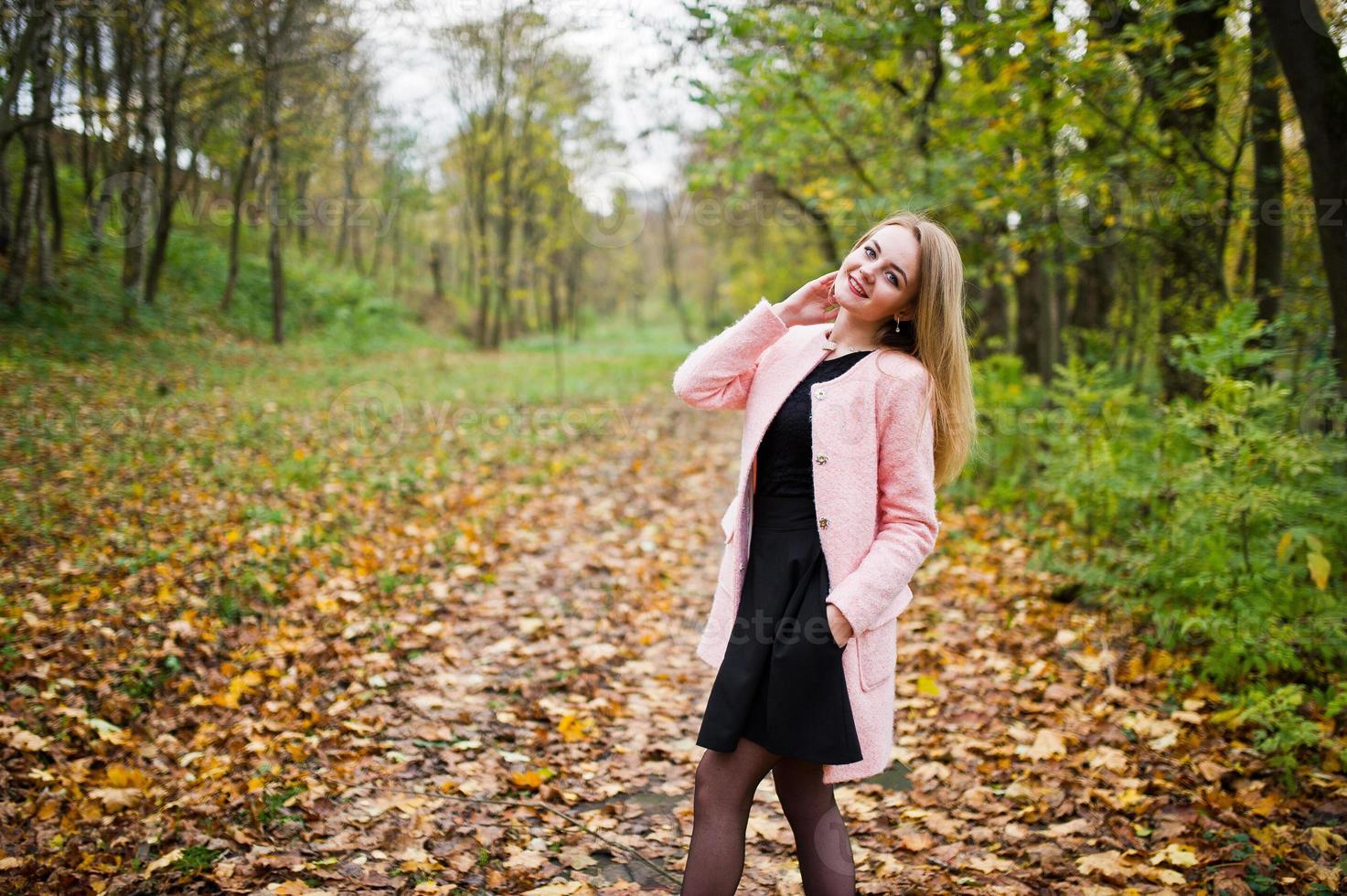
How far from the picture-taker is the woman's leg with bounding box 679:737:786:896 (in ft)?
6.91

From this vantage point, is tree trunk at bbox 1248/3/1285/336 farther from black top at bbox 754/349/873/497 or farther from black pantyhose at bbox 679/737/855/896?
black pantyhose at bbox 679/737/855/896

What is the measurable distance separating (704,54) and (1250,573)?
20.6ft

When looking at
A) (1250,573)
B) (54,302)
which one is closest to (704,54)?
(1250,573)

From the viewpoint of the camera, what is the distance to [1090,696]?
4.26 m

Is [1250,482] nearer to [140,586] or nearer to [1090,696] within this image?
[1090,696]

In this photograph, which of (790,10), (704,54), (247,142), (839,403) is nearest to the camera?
(839,403)

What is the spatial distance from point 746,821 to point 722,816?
67 millimetres

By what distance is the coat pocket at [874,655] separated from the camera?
2.16 m

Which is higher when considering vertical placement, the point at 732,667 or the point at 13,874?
the point at 732,667

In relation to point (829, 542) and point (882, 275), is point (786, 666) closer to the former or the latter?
point (829, 542)

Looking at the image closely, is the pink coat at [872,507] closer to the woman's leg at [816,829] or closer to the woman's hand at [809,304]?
the woman's leg at [816,829]

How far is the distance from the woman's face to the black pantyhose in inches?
49.1

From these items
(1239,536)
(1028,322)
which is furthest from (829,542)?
(1028,322)

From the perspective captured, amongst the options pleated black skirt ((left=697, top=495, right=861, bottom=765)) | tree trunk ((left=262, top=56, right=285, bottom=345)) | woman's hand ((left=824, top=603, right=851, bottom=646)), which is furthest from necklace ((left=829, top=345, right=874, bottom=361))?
tree trunk ((left=262, top=56, right=285, bottom=345))
